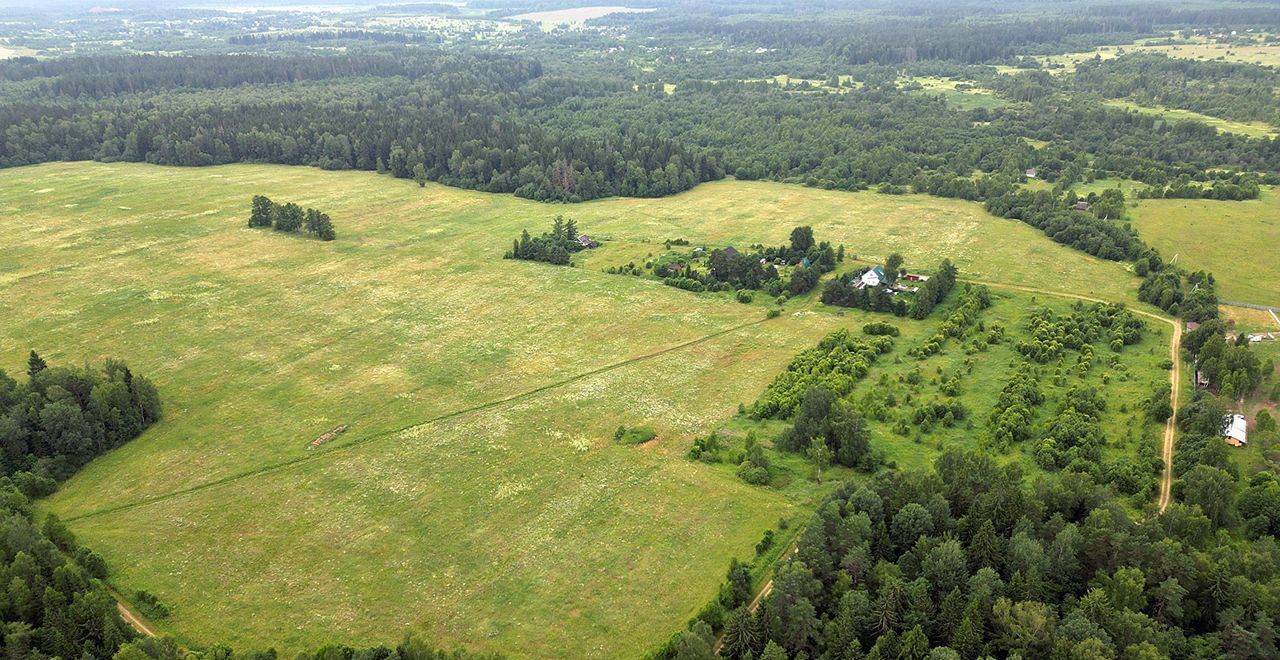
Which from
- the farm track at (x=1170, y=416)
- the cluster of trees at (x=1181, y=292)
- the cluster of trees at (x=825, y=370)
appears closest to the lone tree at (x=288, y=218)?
the cluster of trees at (x=825, y=370)

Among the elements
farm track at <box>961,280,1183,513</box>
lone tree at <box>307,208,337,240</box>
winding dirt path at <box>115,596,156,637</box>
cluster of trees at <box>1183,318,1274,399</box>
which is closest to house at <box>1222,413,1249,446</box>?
farm track at <box>961,280,1183,513</box>

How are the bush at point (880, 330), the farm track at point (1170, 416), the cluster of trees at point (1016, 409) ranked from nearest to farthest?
the farm track at point (1170, 416), the cluster of trees at point (1016, 409), the bush at point (880, 330)

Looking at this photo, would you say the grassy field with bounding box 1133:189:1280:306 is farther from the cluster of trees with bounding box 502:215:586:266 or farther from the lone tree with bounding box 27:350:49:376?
the lone tree with bounding box 27:350:49:376

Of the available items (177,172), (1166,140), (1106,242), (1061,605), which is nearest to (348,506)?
(1061,605)

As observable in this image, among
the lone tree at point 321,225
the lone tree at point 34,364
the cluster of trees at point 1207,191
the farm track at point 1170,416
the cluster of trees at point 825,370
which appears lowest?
the farm track at point 1170,416

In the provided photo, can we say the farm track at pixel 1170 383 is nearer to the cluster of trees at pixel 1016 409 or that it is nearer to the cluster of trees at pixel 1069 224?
the cluster of trees at pixel 1016 409

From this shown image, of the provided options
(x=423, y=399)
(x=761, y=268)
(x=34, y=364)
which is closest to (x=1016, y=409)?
(x=761, y=268)

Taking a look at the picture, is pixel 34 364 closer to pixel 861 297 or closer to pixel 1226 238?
pixel 861 297

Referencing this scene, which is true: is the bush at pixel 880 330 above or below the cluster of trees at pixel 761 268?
below
